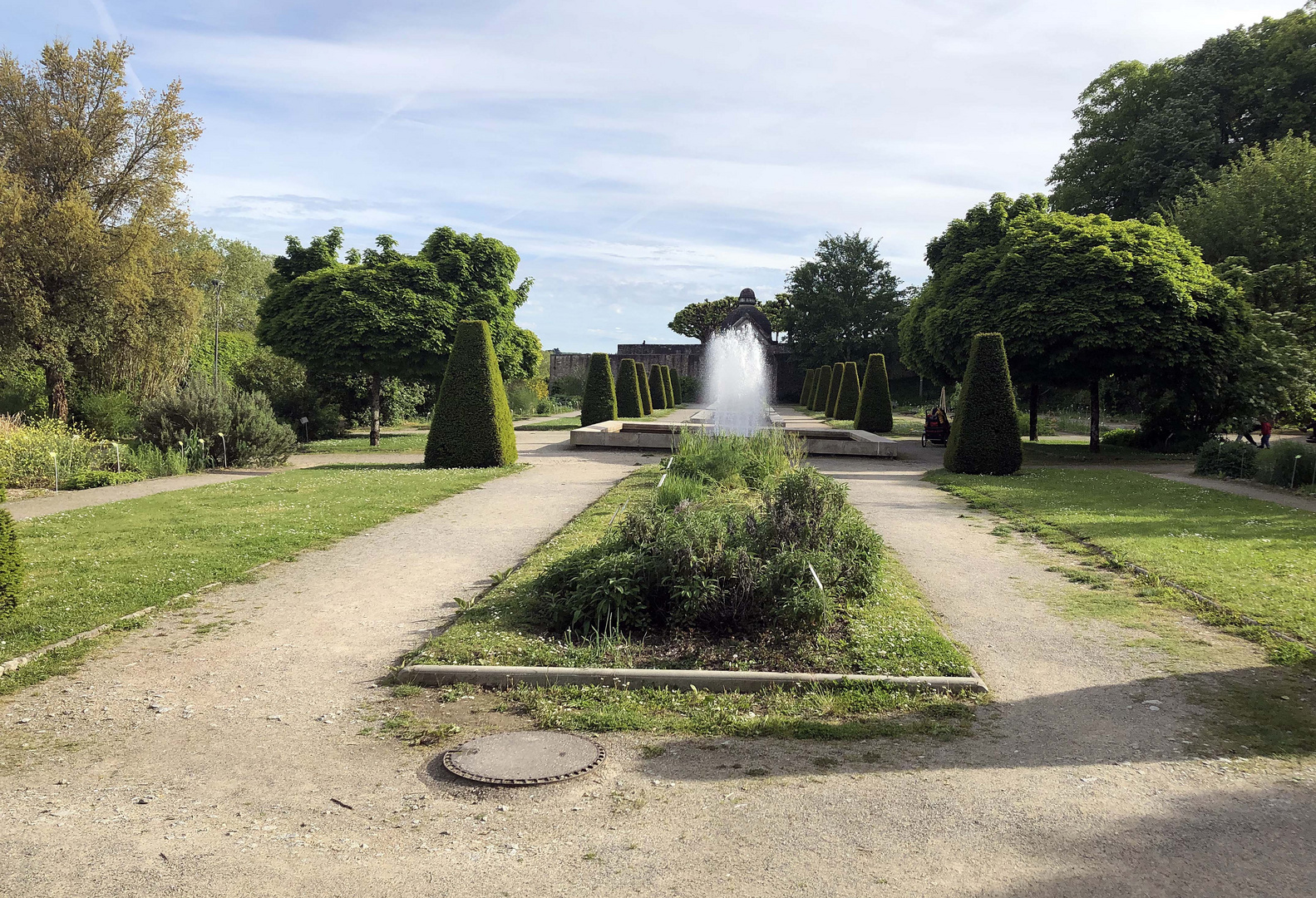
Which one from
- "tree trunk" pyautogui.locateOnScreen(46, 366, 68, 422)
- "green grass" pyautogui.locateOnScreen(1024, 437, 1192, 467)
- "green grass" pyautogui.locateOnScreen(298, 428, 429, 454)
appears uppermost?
"tree trunk" pyautogui.locateOnScreen(46, 366, 68, 422)

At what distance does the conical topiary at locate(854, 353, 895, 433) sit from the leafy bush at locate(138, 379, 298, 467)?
18757 mm

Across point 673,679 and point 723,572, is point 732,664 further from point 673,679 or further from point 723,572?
point 723,572

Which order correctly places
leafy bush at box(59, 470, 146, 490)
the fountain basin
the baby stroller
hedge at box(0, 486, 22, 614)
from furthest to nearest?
the baby stroller, the fountain basin, leafy bush at box(59, 470, 146, 490), hedge at box(0, 486, 22, 614)

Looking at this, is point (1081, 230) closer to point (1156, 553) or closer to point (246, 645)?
point (1156, 553)

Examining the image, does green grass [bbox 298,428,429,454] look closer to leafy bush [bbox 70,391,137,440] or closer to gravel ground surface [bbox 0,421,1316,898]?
leafy bush [bbox 70,391,137,440]

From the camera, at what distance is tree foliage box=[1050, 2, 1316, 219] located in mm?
31297

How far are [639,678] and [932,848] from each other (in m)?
2.15

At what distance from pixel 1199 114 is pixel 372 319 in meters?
31.6

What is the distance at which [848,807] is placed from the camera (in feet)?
11.7

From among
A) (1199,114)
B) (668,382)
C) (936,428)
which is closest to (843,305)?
(668,382)

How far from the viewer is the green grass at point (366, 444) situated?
71.4 ft

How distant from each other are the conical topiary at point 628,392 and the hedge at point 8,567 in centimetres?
2746

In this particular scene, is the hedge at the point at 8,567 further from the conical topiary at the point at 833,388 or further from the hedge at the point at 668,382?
the hedge at the point at 668,382

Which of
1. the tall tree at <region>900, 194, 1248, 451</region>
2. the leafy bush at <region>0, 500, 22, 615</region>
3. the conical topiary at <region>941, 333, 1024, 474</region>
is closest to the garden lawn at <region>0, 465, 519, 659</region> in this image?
the leafy bush at <region>0, 500, 22, 615</region>
